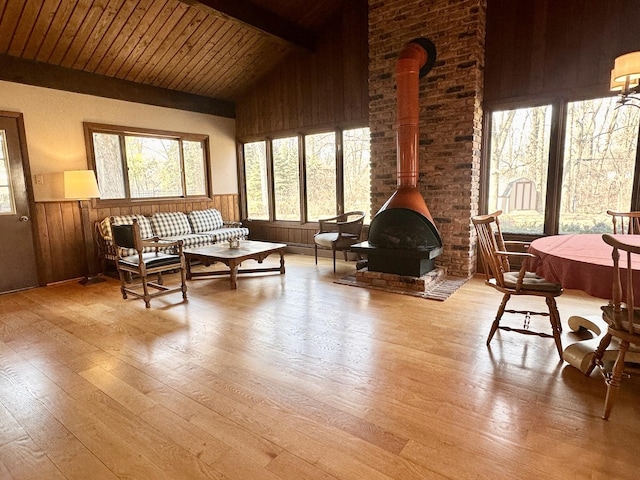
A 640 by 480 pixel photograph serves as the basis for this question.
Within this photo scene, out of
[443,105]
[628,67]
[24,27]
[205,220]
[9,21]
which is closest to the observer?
[628,67]

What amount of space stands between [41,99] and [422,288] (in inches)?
204

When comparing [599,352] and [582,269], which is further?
[599,352]

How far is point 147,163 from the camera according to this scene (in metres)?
5.76

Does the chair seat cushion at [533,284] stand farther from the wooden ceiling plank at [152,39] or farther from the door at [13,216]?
the door at [13,216]

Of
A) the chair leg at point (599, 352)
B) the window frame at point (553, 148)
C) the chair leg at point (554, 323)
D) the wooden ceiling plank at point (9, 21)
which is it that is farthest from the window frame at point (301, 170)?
the chair leg at point (599, 352)

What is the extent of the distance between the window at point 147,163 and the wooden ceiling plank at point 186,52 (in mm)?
801

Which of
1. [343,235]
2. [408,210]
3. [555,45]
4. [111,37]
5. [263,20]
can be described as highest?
[263,20]

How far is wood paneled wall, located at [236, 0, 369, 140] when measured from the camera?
5.29 metres

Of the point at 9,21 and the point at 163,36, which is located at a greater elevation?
the point at 163,36

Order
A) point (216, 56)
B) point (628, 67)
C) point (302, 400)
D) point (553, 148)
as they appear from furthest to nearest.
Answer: point (216, 56) → point (553, 148) → point (628, 67) → point (302, 400)

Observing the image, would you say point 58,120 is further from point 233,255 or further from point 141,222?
point 233,255

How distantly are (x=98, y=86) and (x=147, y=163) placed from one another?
1.20 meters

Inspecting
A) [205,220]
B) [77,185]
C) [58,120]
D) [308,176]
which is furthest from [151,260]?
[308,176]

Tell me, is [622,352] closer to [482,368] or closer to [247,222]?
[482,368]
